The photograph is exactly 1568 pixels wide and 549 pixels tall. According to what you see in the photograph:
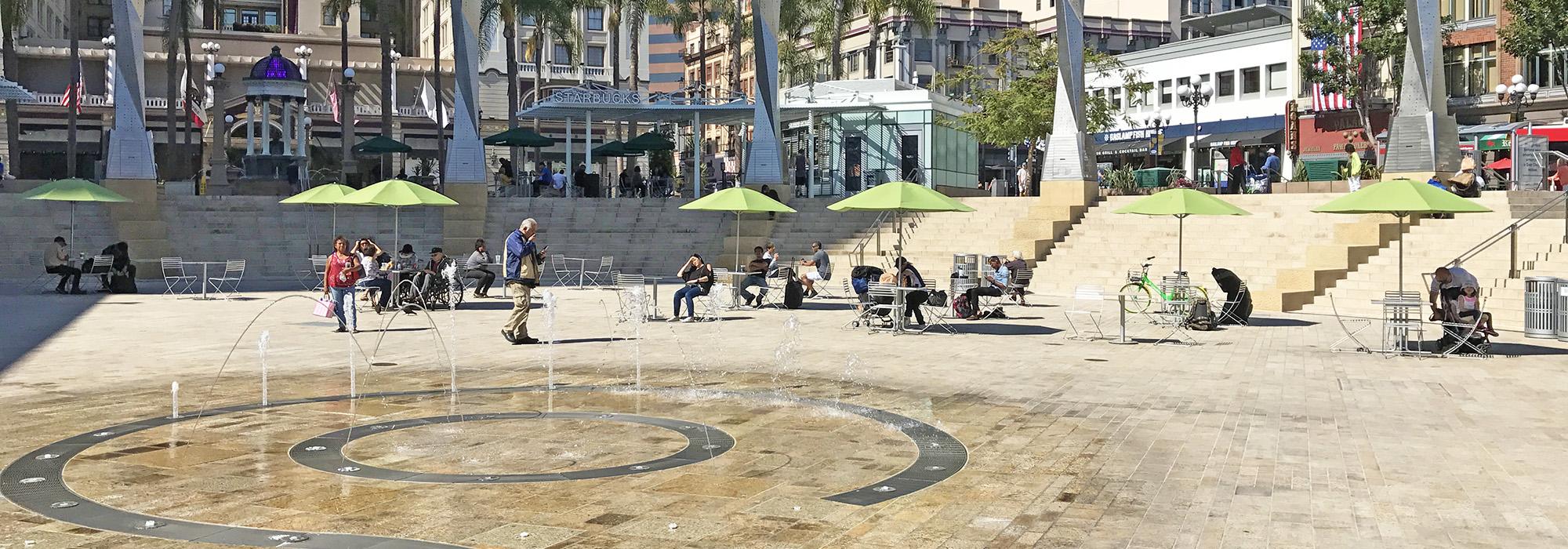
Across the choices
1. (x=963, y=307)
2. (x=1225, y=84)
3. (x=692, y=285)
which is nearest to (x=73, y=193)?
(x=692, y=285)

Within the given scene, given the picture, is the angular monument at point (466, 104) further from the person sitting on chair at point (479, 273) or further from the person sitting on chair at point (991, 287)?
the person sitting on chair at point (991, 287)

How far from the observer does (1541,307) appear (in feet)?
58.1

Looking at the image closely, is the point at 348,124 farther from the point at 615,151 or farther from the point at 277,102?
the point at 615,151

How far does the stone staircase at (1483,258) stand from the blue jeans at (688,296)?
34.8ft

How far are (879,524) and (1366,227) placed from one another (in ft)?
72.8

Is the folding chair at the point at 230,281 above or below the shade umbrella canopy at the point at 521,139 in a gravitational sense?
below

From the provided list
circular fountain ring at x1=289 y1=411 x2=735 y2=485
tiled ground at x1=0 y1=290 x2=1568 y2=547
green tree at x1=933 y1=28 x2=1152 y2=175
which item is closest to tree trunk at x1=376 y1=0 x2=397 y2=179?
green tree at x1=933 y1=28 x2=1152 y2=175

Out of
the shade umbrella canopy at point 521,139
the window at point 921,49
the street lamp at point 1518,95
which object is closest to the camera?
the street lamp at point 1518,95

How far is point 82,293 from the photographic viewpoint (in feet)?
86.7

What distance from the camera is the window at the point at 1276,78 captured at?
63.2 metres

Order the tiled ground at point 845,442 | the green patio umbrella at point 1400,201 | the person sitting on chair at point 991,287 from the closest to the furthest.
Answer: the tiled ground at point 845,442, the green patio umbrella at point 1400,201, the person sitting on chair at point 991,287

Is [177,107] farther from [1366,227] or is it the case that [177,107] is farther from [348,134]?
[1366,227]

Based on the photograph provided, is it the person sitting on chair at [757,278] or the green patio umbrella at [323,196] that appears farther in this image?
the green patio umbrella at [323,196]

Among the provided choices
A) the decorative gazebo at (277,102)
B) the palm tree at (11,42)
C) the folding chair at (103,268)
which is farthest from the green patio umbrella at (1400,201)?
the palm tree at (11,42)
